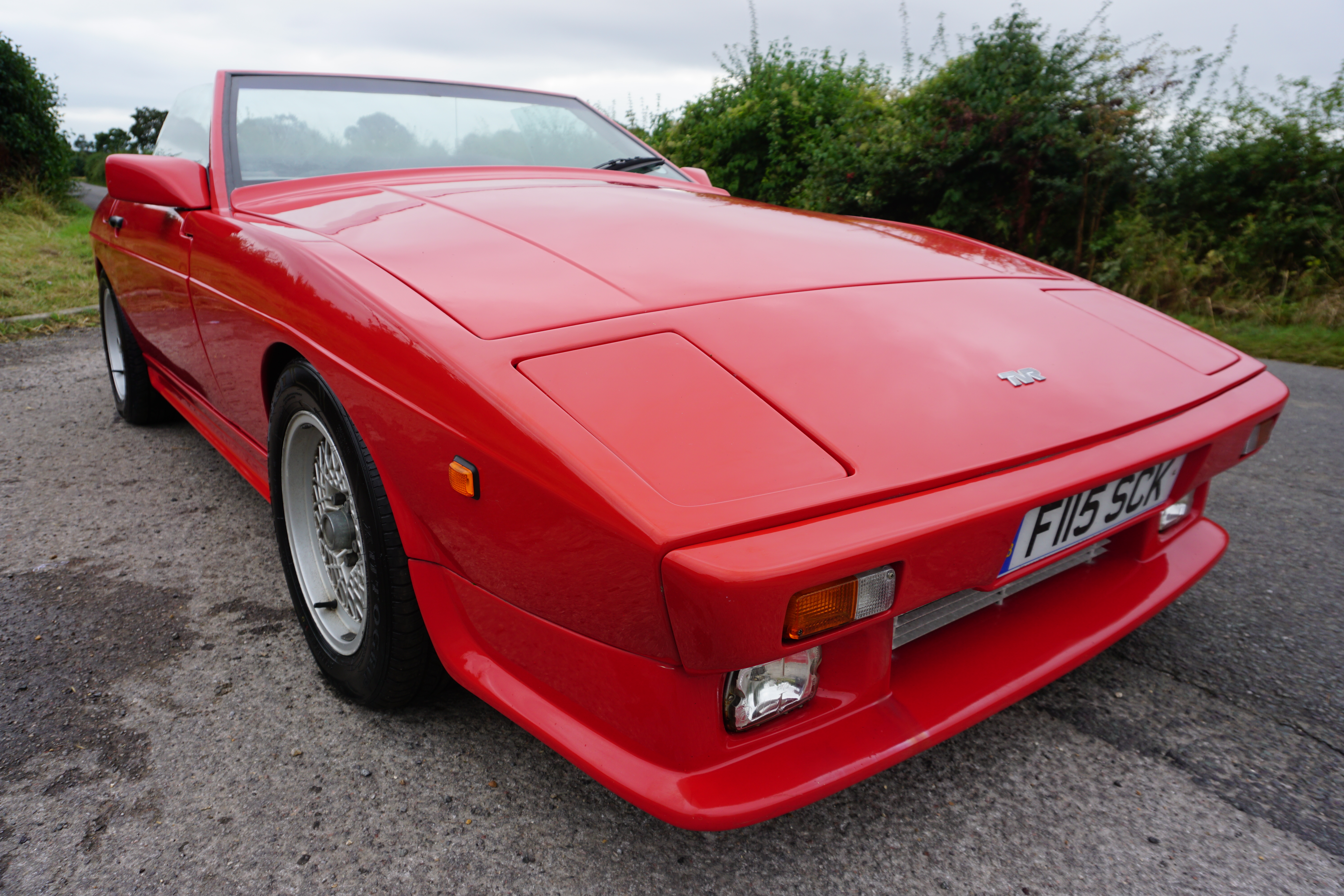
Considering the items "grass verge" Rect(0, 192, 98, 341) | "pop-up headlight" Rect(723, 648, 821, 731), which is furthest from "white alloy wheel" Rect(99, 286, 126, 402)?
"pop-up headlight" Rect(723, 648, 821, 731)

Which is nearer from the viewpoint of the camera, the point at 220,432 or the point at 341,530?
the point at 341,530

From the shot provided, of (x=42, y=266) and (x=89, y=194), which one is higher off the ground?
(x=42, y=266)

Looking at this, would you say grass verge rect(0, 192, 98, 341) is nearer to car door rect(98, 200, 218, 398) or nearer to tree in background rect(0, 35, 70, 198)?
tree in background rect(0, 35, 70, 198)

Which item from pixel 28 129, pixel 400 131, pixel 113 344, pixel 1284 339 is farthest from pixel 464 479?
pixel 28 129

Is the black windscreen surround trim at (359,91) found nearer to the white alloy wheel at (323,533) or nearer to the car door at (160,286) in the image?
the car door at (160,286)

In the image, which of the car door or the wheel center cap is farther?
the car door

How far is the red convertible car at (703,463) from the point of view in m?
0.99

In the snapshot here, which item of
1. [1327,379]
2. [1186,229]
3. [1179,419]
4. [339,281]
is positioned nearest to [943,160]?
[1186,229]

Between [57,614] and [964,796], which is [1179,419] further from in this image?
[57,614]

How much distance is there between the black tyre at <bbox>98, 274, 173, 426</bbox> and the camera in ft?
10.1

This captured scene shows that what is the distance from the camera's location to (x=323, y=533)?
68.2 inches

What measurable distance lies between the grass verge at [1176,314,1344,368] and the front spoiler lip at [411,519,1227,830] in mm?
4366

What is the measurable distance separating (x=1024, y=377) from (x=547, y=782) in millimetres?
1041

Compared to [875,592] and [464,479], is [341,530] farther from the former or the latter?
[875,592]
